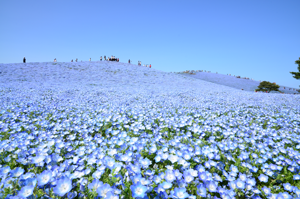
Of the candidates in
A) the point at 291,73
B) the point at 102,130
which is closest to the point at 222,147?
the point at 102,130

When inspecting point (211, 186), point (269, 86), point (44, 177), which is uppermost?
point (269, 86)

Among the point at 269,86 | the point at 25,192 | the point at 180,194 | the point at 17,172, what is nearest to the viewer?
the point at 25,192

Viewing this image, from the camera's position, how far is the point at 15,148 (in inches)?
103

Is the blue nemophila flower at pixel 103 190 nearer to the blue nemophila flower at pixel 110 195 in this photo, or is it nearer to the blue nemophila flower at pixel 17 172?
the blue nemophila flower at pixel 110 195

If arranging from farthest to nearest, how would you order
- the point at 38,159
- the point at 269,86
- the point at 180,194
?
1. the point at 269,86
2. the point at 38,159
3. the point at 180,194

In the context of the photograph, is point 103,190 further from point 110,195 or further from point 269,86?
point 269,86

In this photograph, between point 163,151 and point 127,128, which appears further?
point 127,128

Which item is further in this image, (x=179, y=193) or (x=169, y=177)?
(x=169, y=177)

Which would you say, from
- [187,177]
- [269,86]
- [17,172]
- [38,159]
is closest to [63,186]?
[17,172]

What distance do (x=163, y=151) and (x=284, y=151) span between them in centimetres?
247

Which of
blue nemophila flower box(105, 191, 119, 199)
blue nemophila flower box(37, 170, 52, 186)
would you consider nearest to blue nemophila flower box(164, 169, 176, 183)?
blue nemophila flower box(105, 191, 119, 199)

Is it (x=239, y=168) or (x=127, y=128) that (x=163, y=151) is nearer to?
(x=239, y=168)

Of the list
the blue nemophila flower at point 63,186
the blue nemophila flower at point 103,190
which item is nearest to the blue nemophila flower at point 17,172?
the blue nemophila flower at point 63,186

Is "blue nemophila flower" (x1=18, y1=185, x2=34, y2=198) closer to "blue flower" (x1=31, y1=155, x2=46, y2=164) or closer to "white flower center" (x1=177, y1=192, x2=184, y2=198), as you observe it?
"blue flower" (x1=31, y1=155, x2=46, y2=164)
